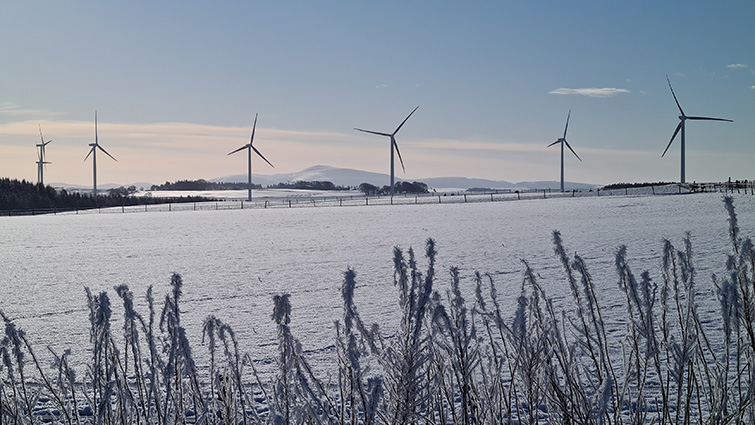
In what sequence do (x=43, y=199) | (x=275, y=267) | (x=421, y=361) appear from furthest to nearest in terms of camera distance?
(x=43, y=199) < (x=275, y=267) < (x=421, y=361)

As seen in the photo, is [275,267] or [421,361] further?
[275,267]

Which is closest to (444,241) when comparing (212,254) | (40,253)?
(212,254)

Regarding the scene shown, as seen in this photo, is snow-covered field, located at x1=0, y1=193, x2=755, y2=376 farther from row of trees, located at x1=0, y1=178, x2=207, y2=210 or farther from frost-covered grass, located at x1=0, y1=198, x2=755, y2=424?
row of trees, located at x1=0, y1=178, x2=207, y2=210

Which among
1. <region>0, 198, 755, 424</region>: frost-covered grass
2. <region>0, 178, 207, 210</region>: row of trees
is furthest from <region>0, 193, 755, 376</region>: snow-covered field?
<region>0, 178, 207, 210</region>: row of trees

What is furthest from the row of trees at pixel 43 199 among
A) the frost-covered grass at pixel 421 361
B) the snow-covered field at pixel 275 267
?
the frost-covered grass at pixel 421 361

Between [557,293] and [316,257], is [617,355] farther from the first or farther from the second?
[316,257]

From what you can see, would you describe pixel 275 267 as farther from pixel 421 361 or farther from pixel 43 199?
pixel 43 199

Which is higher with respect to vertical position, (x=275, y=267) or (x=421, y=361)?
(x=421, y=361)

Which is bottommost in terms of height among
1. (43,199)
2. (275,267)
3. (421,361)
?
(275,267)

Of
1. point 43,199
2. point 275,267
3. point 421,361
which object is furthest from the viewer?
point 43,199

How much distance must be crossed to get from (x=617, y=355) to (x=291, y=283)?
28.0 ft

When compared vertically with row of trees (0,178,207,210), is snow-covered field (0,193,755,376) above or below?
below

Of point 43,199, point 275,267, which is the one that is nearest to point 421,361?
point 275,267

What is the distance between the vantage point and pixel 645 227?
27.8 metres
